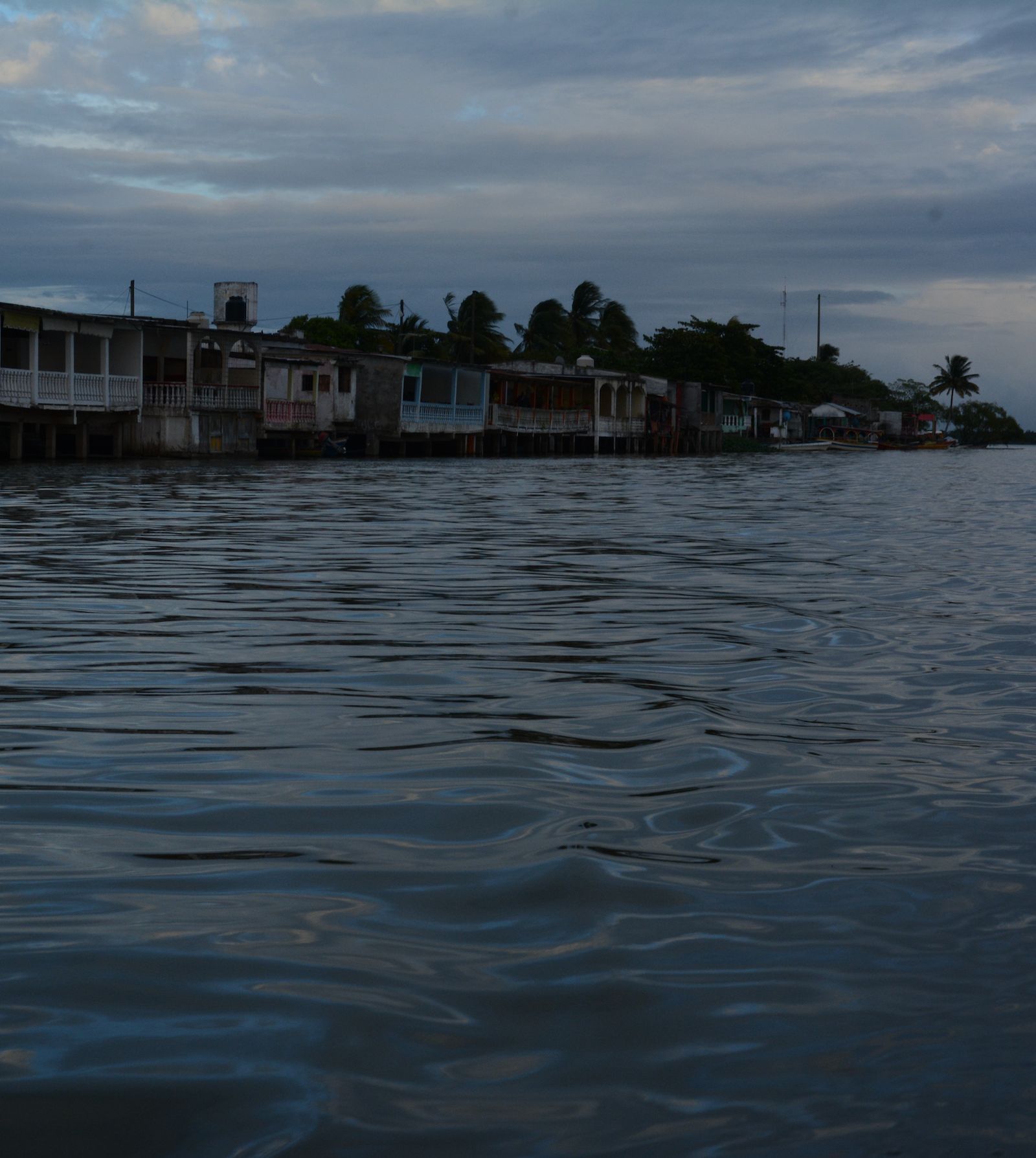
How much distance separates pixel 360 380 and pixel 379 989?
4399cm

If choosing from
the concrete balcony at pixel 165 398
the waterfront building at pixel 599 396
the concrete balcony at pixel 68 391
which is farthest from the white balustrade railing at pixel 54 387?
the waterfront building at pixel 599 396

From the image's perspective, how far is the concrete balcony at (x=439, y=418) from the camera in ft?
156

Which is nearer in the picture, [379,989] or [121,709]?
→ [379,989]

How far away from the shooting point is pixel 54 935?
3061 millimetres

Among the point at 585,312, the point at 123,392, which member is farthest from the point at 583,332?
the point at 123,392

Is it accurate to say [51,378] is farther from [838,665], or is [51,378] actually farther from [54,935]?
[54,935]

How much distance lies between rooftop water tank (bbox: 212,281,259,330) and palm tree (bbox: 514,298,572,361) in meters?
31.3

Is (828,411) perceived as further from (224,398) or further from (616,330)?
(224,398)

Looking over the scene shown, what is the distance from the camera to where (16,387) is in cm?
3105

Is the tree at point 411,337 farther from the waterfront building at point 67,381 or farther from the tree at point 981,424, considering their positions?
the tree at point 981,424

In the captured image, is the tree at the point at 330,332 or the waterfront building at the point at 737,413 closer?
the tree at the point at 330,332

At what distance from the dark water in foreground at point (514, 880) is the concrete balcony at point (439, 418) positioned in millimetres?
39210

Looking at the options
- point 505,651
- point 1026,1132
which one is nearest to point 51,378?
point 505,651

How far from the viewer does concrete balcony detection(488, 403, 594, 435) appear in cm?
5409
